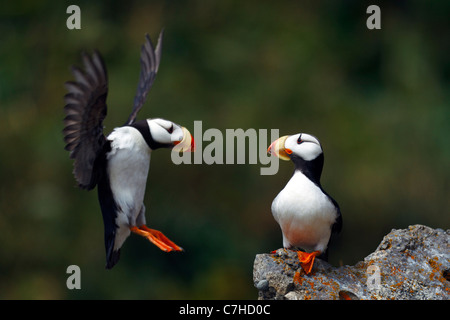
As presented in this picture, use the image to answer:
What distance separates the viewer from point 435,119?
11617mm

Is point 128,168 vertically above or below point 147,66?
below

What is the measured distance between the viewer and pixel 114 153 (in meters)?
4.95

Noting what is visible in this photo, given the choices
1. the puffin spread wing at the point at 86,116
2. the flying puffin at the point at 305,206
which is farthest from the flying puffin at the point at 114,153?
the flying puffin at the point at 305,206

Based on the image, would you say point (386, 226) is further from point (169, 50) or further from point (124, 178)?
point (124, 178)

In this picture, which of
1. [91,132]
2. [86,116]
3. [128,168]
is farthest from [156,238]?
[86,116]

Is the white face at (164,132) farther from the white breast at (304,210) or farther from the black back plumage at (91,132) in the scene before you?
the white breast at (304,210)

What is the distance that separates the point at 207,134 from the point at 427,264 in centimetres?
524

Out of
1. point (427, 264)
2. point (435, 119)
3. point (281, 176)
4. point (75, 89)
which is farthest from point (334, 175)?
point (75, 89)

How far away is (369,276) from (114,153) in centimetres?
149

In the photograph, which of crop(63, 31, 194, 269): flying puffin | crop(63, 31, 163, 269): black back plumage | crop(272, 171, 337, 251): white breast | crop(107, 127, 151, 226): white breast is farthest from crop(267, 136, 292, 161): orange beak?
crop(63, 31, 163, 269): black back plumage

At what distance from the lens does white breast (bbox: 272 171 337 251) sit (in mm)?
4812

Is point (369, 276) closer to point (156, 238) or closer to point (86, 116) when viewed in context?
point (156, 238)

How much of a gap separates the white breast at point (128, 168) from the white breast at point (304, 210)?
29.1 inches

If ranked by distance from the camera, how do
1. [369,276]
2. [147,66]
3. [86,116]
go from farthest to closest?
[147,66], [369,276], [86,116]
